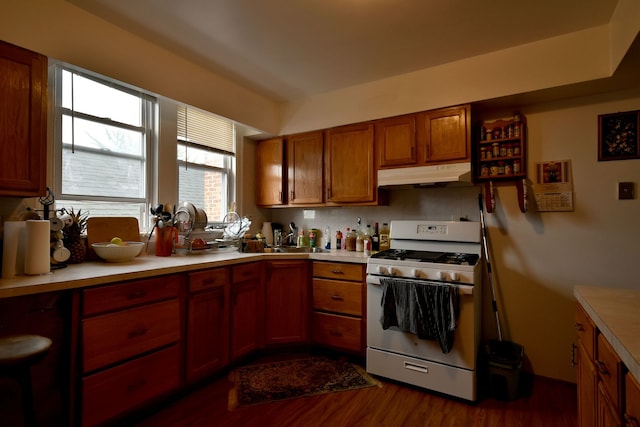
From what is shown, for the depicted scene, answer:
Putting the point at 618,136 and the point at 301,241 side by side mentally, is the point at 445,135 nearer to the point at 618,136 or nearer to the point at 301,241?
the point at 618,136

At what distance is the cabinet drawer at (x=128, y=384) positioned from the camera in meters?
1.59

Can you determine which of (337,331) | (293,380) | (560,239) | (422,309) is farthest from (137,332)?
(560,239)

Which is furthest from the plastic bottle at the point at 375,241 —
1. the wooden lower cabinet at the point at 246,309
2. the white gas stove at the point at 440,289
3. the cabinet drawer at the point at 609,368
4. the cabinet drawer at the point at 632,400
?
the cabinet drawer at the point at 632,400

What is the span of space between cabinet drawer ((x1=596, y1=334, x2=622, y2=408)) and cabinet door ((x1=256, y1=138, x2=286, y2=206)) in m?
2.80

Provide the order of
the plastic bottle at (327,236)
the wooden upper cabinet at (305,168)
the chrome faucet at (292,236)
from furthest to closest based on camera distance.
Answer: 1. the chrome faucet at (292,236)
2. the plastic bottle at (327,236)
3. the wooden upper cabinet at (305,168)

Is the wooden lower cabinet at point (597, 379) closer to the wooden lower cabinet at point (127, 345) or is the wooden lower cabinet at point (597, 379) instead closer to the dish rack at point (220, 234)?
the wooden lower cabinet at point (127, 345)

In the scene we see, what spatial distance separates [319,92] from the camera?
315 cm

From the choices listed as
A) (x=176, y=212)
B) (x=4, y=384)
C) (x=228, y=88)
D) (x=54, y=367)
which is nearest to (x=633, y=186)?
(x=228, y=88)

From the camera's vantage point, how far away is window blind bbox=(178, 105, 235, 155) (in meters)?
2.89

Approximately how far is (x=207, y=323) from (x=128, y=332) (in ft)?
1.84

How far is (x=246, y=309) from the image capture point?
8.39ft

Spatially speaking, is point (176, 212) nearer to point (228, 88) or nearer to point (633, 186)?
point (228, 88)

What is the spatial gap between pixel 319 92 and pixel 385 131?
83 centimetres

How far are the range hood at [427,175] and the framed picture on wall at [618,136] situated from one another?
0.91m
